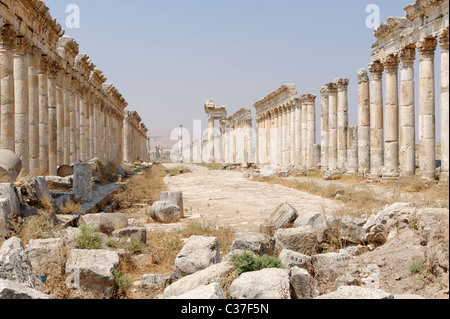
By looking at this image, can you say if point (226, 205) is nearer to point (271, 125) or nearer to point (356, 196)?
point (356, 196)

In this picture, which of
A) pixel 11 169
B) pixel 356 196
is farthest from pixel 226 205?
pixel 11 169

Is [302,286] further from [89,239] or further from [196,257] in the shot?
[89,239]

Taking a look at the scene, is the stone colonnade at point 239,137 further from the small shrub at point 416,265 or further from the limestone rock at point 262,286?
the limestone rock at point 262,286

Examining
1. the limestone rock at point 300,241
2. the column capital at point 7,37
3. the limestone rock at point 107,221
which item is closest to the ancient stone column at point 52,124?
the column capital at point 7,37

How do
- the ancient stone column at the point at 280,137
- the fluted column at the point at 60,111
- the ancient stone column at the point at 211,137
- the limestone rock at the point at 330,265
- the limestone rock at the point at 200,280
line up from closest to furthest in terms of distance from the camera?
1. the limestone rock at the point at 200,280
2. the limestone rock at the point at 330,265
3. the fluted column at the point at 60,111
4. the ancient stone column at the point at 280,137
5. the ancient stone column at the point at 211,137

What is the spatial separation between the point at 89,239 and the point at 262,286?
12.2 feet

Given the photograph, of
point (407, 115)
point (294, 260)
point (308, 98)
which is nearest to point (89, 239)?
point (294, 260)

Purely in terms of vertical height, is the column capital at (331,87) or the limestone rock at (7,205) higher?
the column capital at (331,87)

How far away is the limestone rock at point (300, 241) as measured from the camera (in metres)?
8.12

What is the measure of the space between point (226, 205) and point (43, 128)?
8.89 meters

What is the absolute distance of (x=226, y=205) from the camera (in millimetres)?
16469

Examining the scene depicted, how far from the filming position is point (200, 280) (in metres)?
5.81

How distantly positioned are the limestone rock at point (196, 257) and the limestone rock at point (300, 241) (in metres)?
1.55

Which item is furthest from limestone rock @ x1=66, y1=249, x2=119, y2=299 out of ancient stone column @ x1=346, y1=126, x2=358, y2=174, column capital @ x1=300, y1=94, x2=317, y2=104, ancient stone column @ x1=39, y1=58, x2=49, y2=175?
column capital @ x1=300, y1=94, x2=317, y2=104
